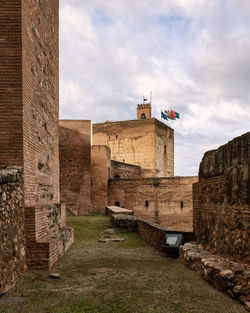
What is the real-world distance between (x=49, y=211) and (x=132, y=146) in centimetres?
2692

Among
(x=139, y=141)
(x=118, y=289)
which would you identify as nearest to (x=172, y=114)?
(x=139, y=141)

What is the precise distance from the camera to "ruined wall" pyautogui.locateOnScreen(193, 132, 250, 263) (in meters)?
4.25

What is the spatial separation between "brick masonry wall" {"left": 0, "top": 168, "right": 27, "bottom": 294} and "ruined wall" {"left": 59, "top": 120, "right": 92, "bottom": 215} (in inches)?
535

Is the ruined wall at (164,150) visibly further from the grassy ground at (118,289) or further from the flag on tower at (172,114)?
the grassy ground at (118,289)

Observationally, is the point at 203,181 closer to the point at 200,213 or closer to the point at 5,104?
the point at 200,213

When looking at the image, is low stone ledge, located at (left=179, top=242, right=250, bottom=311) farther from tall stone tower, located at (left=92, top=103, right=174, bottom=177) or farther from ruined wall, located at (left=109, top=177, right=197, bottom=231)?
Answer: tall stone tower, located at (left=92, top=103, right=174, bottom=177)

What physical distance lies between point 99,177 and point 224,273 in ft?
56.1

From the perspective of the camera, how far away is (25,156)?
5.18 meters

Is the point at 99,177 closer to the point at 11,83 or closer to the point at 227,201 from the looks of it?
the point at 11,83

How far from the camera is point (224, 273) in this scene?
397cm

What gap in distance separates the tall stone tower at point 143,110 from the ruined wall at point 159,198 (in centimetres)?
1916

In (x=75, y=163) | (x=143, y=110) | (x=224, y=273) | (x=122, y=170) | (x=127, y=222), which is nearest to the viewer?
(x=224, y=273)

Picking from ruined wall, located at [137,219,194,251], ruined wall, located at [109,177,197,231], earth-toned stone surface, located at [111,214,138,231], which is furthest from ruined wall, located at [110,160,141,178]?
ruined wall, located at [137,219,194,251]

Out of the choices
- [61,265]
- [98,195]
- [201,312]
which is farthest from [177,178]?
[201,312]
